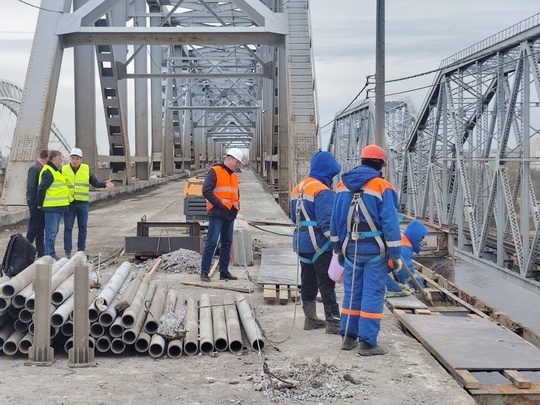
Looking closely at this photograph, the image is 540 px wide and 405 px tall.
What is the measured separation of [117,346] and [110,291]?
0.59m

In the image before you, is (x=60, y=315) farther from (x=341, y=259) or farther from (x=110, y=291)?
(x=341, y=259)

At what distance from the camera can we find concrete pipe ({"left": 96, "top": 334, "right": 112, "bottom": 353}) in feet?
19.7

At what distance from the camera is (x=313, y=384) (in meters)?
5.31

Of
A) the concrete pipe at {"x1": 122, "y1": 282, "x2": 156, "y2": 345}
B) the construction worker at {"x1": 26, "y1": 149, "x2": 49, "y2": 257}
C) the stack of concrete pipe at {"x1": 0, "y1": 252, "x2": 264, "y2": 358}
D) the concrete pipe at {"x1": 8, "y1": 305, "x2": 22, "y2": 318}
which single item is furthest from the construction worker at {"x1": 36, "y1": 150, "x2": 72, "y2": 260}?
the concrete pipe at {"x1": 8, "y1": 305, "x2": 22, "y2": 318}

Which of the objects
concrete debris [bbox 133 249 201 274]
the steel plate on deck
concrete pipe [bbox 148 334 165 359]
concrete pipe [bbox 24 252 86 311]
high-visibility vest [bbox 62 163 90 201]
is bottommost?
the steel plate on deck

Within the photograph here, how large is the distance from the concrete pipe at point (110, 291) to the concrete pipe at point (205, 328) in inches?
31.1

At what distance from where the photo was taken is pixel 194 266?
10250mm

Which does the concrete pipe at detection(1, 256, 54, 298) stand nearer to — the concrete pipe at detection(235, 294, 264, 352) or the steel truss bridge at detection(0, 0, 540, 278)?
the concrete pipe at detection(235, 294, 264, 352)

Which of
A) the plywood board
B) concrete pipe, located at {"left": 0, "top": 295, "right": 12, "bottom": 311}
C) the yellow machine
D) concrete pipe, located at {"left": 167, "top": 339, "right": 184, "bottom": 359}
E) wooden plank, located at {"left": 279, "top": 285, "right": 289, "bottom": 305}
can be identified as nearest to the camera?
concrete pipe, located at {"left": 0, "top": 295, "right": 12, "bottom": 311}

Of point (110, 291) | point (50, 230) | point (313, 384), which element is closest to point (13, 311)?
point (110, 291)

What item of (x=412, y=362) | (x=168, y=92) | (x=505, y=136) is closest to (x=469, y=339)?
(x=412, y=362)

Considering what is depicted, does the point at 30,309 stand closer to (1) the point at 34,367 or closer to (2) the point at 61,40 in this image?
(1) the point at 34,367

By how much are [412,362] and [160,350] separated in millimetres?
1987

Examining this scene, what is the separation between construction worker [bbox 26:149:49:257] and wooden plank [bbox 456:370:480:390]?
278 inches
